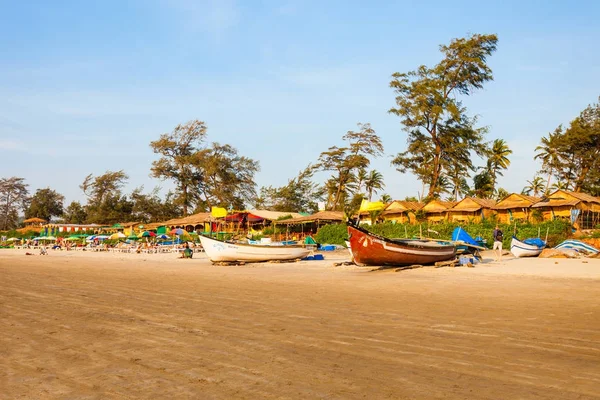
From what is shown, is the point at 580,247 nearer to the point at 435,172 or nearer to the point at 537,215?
the point at 537,215

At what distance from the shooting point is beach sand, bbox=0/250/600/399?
4.50 m

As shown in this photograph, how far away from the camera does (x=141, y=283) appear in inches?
578

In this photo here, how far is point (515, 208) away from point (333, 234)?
1335cm

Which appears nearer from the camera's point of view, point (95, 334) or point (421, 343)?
point (421, 343)

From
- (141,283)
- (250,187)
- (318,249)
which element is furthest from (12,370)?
(250,187)

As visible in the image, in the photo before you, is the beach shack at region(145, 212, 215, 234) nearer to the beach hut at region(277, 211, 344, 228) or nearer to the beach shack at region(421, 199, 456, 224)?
the beach hut at region(277, 211, 344, 228)

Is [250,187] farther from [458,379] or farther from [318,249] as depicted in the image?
[458,379]

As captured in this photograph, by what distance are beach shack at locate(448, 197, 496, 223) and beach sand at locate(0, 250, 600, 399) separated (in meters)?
26.9

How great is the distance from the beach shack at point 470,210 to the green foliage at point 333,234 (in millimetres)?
8627

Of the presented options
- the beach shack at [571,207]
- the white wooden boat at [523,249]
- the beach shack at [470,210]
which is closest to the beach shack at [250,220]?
the beach shack at [470,210]

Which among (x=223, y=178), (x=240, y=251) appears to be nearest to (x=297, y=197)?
(x=223, y=178)

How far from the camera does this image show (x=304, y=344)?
623 cm

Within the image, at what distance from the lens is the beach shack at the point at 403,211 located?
137 ft

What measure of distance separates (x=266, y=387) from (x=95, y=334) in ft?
11.2
